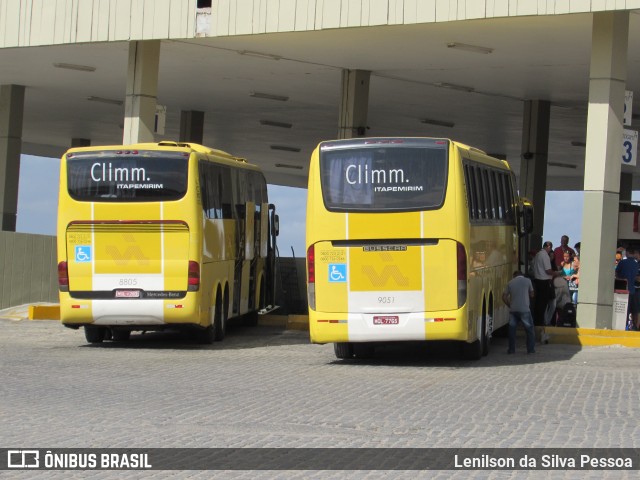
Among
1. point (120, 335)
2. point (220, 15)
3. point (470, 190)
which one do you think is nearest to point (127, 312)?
point (120, 335)

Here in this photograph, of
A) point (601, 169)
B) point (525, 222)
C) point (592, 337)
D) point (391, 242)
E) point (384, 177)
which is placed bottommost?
point (592, 337)

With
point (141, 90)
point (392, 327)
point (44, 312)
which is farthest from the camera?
point (44, 312)

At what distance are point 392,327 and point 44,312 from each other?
1393 cm

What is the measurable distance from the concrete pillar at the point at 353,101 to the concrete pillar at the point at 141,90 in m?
5.07

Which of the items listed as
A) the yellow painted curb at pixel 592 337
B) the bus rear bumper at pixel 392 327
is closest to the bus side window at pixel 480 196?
the bus rear bumper at pixel 392 327

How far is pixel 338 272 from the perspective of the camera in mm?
19875

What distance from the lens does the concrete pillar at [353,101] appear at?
31875mm

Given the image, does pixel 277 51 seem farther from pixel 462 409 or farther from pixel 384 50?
pixel 462 409

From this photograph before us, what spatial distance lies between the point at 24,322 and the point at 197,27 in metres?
8.24

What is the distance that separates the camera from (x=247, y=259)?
2773 cm

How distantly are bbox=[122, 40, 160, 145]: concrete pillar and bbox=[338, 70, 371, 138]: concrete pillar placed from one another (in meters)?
5.07

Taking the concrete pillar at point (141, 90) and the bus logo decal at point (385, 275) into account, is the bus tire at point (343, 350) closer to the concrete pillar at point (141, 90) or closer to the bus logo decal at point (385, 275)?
the bus logo decal at point (385, 275)

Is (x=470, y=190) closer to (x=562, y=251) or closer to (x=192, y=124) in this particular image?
(x=562, y=251)

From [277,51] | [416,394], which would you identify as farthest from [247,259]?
[416,394]
